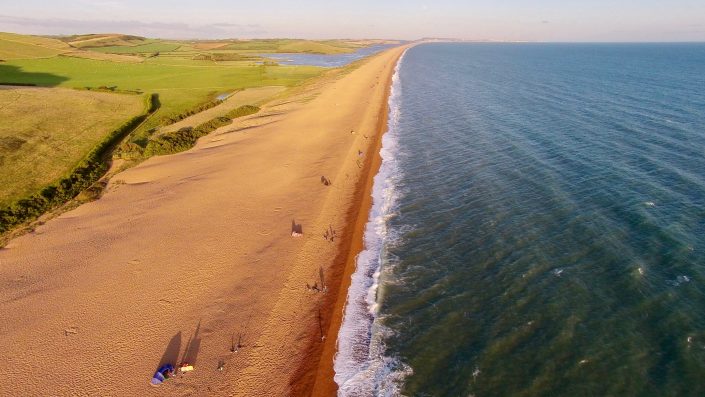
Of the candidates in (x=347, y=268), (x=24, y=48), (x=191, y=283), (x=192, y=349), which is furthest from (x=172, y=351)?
(x=24, y=48)

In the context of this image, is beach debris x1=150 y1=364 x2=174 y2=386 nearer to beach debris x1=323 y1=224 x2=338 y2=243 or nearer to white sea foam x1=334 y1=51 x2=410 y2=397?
white sea foam x1=334 y1=51 x2=410 y2=397

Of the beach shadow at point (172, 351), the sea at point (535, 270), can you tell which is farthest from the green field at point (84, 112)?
the sea at point (535, 270)

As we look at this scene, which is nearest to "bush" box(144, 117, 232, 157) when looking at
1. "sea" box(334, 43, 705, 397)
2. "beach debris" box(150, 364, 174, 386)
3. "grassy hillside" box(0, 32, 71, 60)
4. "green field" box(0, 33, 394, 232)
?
"green field" box(0, 33, 394, 232)

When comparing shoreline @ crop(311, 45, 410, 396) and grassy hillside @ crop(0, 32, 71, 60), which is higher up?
grassy hillside @ crop(0, 32, 71, 60)

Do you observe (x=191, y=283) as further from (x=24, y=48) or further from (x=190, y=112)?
(x=24, y=48)

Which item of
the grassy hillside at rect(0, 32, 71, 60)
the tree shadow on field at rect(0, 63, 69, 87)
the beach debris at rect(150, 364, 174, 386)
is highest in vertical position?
the grassy hillside at rect(0, 32, 71, 60)

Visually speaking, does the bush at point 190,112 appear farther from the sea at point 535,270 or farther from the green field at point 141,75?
the sea at point 535,270
